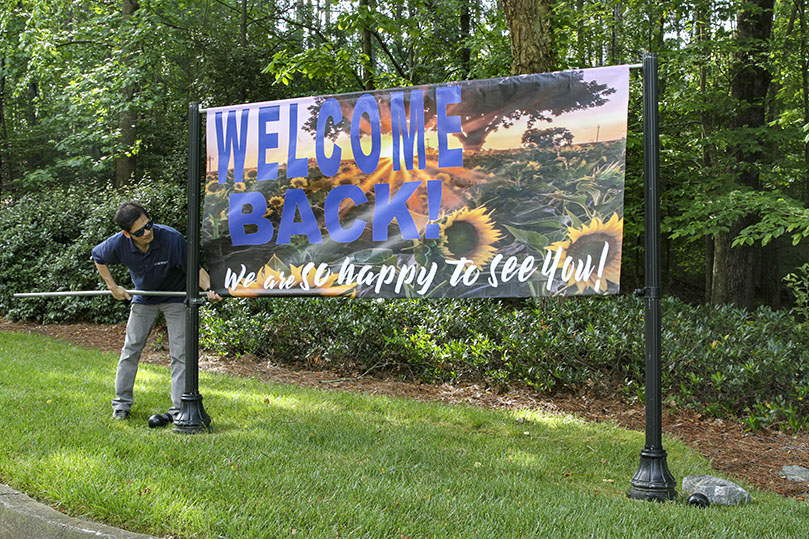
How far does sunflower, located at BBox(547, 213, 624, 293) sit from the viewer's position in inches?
173

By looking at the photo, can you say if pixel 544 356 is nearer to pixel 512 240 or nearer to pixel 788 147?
pixel 512 240

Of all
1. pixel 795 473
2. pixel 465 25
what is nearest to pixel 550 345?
pixel 795 473

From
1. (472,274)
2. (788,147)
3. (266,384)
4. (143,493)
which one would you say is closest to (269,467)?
(143,493)

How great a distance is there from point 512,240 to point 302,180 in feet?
5.77

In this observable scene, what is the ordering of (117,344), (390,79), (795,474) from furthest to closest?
(390,79), (117,344), (795,474)

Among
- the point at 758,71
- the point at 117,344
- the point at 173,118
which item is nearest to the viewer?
the point at 117,344

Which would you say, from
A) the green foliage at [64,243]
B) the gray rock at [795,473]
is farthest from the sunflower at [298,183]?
the green foliage at [64,243]

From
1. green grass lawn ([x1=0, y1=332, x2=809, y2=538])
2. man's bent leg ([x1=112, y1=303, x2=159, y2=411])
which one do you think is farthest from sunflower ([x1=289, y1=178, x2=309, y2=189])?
green grass lawn ([x1=0, y1=332, x2=809, y2=538])

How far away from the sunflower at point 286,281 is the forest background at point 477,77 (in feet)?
6.09

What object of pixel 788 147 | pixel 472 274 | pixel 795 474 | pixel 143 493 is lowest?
pixel 795 474

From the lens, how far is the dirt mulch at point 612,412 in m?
5.45

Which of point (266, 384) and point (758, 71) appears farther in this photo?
point (758, 71)

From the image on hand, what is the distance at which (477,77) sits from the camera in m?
12.6

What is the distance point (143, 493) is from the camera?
3701 millimetres
